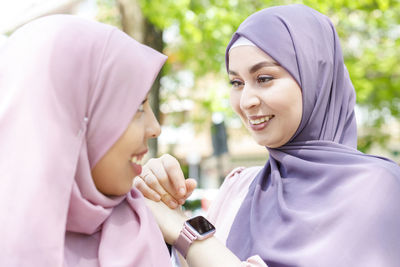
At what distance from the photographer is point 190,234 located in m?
1.67

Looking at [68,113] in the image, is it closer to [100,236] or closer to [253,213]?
[100,236]

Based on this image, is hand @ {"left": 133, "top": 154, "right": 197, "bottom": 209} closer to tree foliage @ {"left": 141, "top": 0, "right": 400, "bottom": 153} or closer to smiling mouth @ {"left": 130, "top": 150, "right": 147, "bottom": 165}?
smiling mouth @ {"left": 130, "top": 150, "right": 147, "bottom": 165}

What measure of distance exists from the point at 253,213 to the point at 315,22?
954 mm

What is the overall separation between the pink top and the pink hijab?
0.89m

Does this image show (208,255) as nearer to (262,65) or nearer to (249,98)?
(249,98)

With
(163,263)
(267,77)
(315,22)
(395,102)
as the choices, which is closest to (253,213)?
(267,77)

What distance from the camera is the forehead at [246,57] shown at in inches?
81.4

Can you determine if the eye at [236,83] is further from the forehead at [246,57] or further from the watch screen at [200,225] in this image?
the watch screen at [200,225]

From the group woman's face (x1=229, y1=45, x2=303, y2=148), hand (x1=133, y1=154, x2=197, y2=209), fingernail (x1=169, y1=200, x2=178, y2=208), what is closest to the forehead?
woman's face (x1=229, y1=45, x2=303, y2=148)

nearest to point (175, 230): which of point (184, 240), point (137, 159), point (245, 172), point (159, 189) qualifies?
point (184, 240)

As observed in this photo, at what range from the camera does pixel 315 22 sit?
2232mm

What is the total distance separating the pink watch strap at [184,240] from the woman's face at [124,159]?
0.34 metres

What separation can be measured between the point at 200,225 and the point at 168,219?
0.39 ft

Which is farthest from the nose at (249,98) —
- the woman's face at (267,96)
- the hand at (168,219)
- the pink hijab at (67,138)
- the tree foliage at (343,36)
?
the tree foliage at (343,36)
